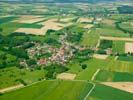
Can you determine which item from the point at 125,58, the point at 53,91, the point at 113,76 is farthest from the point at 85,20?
the point at 53,91

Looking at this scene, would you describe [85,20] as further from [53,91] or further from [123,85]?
[53,91]

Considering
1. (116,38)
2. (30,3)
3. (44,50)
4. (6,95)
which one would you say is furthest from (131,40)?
(30,3)

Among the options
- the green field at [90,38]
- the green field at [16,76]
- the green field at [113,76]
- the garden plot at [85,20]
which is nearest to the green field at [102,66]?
the green field at [113,76]

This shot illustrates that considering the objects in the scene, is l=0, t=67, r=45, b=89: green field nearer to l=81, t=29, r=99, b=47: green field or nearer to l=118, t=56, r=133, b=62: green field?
l=118, t=56, r=133, b=62: green field

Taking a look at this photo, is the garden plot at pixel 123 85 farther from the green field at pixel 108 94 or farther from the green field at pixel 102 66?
the green field at pixel 102 66

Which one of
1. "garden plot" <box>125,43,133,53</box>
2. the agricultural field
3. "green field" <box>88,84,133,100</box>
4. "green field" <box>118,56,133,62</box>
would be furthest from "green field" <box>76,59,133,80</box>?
"garden plot" <box>125,43,133,53</box>

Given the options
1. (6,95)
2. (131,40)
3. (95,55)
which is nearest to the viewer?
(6,95)

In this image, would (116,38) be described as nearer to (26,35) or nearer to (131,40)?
(131,40)

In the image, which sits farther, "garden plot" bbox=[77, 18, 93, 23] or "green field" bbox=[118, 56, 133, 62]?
"garden plot" bbox=[77, 18, 93, 23]

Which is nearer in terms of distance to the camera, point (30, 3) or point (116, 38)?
point (116, 38)
